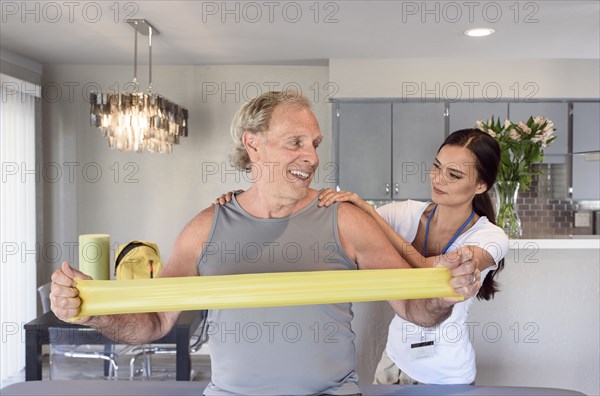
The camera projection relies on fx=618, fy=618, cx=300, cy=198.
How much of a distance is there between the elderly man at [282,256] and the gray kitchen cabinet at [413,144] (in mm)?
3476

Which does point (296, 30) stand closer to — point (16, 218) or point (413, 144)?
point (413, 144)

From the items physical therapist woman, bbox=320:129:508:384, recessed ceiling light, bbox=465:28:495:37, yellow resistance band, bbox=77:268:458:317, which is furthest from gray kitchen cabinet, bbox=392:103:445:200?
yellow resistance band, bbox=77:268:458:317

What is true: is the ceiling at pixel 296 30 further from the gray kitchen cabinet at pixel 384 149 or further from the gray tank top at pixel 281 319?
the gray tank top at pixel 281 319

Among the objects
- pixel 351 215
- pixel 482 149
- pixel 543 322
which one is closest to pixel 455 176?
pixel 482 149

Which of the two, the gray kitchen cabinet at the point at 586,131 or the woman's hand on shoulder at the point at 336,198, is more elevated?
the gray kitchen cabinet at the point at 586,131

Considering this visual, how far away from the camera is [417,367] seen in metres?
2.04

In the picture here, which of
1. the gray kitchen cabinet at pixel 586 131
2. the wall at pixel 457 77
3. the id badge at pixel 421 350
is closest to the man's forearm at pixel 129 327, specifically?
the id badge at pixel 421 350

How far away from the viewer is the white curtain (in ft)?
15.2

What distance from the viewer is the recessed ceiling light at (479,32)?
3912 millimetres

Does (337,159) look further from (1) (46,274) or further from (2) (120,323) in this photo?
(2) (120,323)

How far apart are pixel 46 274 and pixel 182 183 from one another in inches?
55.4

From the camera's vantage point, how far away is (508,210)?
297 centimetres

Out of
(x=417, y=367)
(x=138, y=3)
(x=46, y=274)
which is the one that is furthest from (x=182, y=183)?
(x=417, y=367)

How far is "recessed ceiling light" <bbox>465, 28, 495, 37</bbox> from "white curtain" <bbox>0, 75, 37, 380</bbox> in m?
3.29
